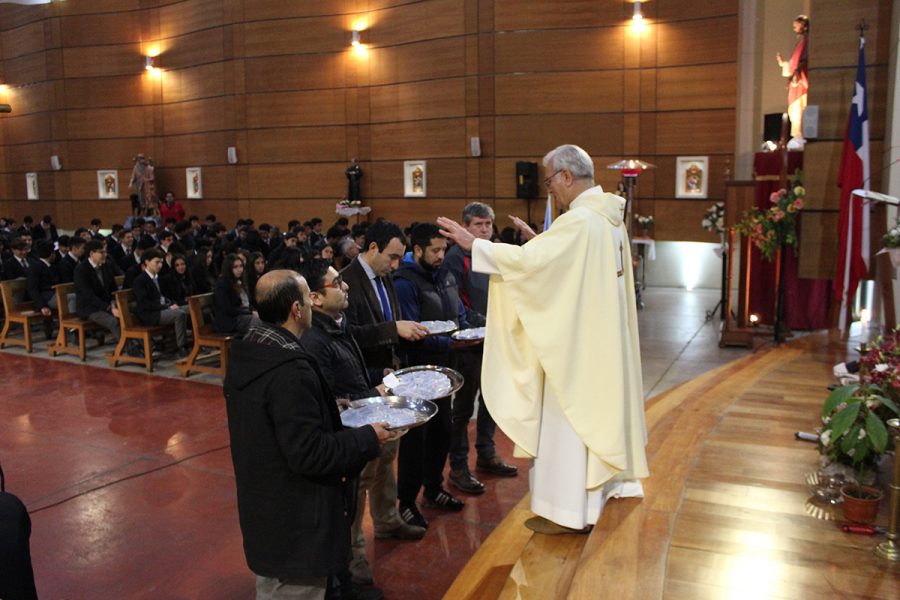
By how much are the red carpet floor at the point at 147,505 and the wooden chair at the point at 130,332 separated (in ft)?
2.68

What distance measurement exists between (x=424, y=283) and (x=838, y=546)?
86.9 inches

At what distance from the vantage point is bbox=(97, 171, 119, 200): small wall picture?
56.2 feet

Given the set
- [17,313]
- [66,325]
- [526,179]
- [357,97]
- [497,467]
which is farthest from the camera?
[357,97]

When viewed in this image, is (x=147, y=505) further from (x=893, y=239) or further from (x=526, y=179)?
(x=526, y=179)

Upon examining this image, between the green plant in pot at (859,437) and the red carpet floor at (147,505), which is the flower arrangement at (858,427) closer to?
the green plant in pot at (859,437)

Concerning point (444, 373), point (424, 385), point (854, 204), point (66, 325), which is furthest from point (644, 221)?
point (424, 385)

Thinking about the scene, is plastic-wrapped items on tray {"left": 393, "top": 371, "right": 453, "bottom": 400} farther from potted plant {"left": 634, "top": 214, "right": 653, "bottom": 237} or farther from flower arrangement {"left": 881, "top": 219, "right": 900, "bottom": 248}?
potted plant {"left": 634, "top": 214, "right": 653, "bottom": 237}

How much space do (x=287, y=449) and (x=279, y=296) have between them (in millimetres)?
468

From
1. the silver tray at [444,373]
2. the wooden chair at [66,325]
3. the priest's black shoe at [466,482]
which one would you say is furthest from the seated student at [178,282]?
the silver tray at [444,373]

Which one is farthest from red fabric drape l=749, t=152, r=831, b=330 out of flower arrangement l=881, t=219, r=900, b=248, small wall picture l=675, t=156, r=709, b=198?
small wall picture l=675, t=156, r=709, b=198

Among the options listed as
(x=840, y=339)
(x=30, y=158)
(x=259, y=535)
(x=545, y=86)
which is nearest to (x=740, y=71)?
(x=545, y=86)

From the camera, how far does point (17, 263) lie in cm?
910

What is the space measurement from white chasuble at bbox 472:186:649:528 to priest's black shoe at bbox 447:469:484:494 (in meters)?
1.24

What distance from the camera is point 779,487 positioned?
3.37 meters
